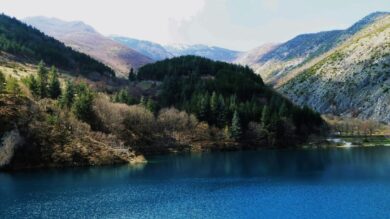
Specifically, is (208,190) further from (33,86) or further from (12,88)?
(33,86)

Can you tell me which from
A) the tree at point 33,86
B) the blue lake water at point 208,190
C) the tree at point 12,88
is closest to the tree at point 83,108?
the tree at point 33,86

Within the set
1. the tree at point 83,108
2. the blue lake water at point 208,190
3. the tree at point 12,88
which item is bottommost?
the blue lake water at point 208,190

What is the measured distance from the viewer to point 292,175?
128 m

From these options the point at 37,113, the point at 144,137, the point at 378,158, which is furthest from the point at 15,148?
the point at 378,158

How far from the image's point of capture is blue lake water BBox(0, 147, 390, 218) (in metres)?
83.9

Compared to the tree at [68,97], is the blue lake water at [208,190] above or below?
below

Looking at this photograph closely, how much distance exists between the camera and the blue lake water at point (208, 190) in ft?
275

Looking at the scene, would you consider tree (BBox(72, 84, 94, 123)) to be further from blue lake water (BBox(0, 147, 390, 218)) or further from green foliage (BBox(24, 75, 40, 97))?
blue lake water (BBox(0, 147, 390, 218))

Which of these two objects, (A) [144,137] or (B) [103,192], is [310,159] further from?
(B) [103,192]

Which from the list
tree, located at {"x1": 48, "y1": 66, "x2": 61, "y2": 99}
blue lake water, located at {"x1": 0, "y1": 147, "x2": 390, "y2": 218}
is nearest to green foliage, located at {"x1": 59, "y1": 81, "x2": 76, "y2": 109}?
tree, located at {"x1": 48, "y1": 66, "x2": 61, "y2": 99}

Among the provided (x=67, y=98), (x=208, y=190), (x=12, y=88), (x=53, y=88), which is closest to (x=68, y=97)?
(x=67, y=98)

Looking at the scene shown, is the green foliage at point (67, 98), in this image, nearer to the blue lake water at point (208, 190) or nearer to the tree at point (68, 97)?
the tree at point (68, 97)

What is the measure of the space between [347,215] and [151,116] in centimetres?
12416

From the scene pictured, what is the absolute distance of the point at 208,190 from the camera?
10644 centimetres
